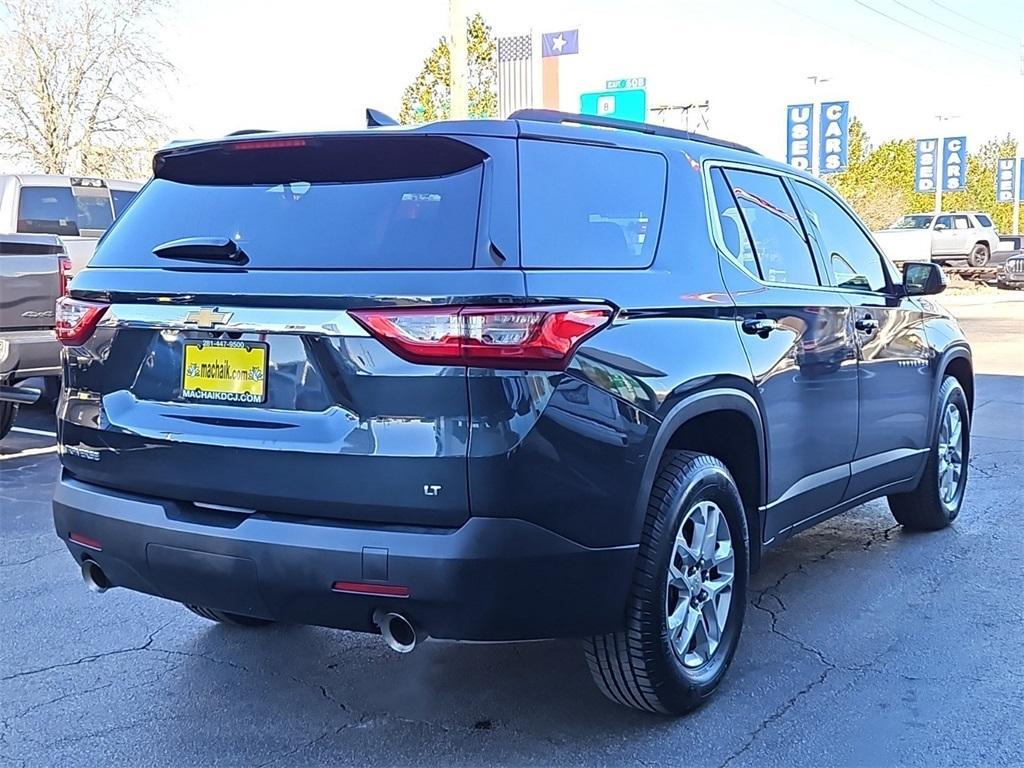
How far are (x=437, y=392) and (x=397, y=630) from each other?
687 millimetres

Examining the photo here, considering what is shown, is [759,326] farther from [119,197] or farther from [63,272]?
[119,197]

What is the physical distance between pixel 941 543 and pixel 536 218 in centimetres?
356

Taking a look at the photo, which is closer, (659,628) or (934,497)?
(659,628)

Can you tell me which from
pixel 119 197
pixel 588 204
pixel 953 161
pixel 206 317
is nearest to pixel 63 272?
pixel 119 197

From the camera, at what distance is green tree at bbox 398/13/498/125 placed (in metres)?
20.8

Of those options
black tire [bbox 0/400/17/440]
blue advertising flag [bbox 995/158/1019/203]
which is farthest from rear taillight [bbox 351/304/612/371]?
blue advertising flag [bbox 995/158/1019/203]

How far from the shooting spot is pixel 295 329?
9.54 ft

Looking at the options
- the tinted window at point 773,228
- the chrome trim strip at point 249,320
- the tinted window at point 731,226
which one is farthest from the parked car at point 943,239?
the chrome trim strip at point 249,320

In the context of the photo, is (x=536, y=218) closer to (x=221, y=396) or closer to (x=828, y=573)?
(x=221, y=396)

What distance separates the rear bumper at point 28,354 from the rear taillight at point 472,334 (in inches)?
216

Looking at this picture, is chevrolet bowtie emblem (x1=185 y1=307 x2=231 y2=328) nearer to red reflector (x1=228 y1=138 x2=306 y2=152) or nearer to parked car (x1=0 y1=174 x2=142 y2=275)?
red reflector (x1=228 y1=138 x2=306 y2=152)

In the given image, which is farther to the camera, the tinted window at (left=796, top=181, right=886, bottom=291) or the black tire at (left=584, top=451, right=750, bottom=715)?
the tinted window at (left=796, top=181, right=886, bottom=291)

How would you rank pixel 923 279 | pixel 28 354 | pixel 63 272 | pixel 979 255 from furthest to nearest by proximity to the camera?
pixel 979 255
pixel 63 272
pixel 28 354
pixel 923 279

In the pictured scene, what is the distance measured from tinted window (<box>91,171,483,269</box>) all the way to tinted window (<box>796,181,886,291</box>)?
2.21 metres
